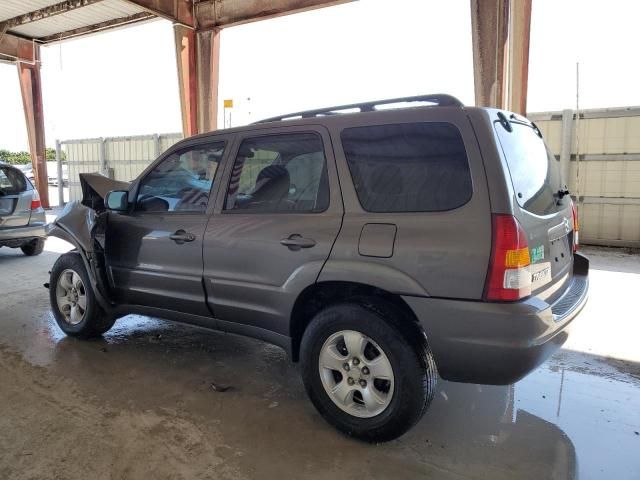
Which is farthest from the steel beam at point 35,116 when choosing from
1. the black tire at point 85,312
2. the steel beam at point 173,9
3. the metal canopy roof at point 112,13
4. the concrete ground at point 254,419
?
the concrete ground at point 254,419

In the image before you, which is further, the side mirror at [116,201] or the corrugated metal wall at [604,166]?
the corrugated metal wall at [604,166]

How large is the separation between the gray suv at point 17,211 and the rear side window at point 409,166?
22.0 feet

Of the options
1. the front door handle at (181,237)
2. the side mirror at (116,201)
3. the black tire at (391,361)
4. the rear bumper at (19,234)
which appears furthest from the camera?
the rear bumper at (19,234)

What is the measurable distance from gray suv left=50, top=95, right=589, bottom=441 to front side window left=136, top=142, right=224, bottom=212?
0.01m

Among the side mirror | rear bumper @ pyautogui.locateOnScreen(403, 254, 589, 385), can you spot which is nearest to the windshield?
rear bumper @ pyautogui.locateOnScreen(403, 254, 589, 385)

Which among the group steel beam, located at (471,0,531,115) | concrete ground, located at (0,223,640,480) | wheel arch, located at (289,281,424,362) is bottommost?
concrete ground, located at (0,223,640,480)

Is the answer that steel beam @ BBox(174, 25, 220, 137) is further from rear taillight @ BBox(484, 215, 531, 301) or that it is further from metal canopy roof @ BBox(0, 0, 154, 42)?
rear taillight @ BBox(484, 215, 531, 301)

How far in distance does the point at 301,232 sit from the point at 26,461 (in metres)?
1.83

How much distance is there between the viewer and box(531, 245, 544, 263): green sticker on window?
2.20 m

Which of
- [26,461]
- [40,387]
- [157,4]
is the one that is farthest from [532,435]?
[157,4]

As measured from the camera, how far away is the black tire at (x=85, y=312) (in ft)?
12.7

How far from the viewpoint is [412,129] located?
2.40m

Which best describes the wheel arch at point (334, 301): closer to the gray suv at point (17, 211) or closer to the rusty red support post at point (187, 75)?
the gray suv at point (17, 211)

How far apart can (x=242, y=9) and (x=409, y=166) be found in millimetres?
9501
